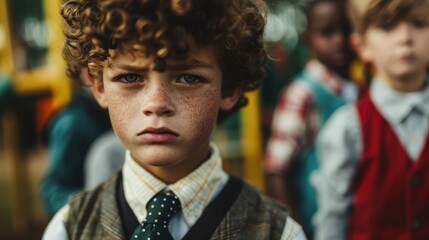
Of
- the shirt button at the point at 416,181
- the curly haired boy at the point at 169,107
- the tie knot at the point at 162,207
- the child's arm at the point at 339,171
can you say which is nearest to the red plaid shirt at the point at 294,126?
the child's arm at the point at 339,171

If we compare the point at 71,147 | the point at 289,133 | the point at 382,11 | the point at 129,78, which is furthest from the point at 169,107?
the point at 289,133

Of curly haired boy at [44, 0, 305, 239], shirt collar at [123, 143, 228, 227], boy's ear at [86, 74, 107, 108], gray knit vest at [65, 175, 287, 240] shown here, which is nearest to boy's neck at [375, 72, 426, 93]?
curly haired boy at [44, 0, 305, 239]

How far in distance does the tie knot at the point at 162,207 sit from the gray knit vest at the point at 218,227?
0.32ft

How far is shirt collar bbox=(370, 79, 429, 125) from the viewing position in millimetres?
2172

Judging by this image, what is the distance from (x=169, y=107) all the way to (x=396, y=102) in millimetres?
1097

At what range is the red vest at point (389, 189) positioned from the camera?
6.86 ft

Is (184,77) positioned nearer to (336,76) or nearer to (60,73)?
(336,76)

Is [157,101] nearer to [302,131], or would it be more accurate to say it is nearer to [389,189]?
[389,189]

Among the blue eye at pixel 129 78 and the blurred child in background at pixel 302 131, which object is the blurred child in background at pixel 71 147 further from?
the blue eye at pixel 129 78

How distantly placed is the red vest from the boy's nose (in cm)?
99

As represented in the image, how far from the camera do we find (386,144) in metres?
2.13

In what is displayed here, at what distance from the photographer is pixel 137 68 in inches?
56.2

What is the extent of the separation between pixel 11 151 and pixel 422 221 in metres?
3.95

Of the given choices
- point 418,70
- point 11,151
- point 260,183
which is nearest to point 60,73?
point 11,151
